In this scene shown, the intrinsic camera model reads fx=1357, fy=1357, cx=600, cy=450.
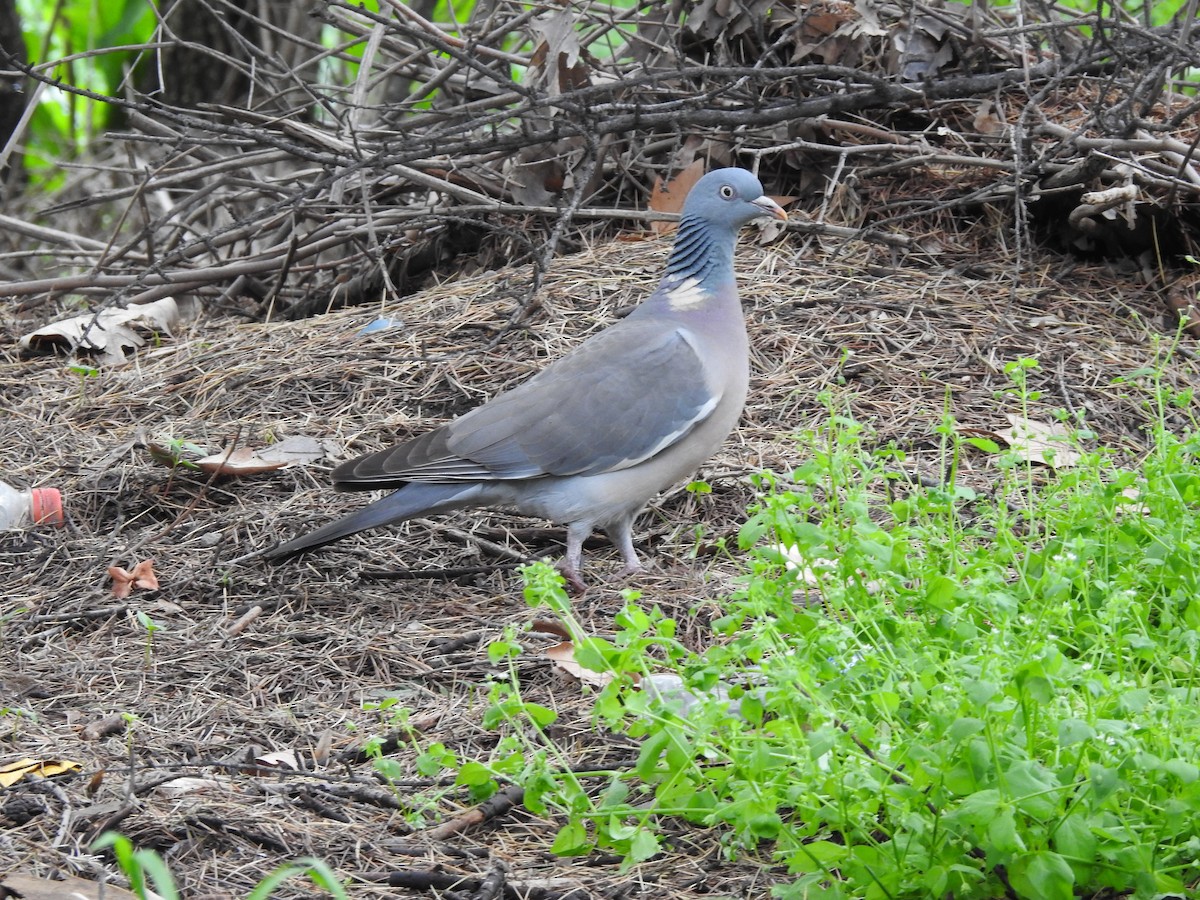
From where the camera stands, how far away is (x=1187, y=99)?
570cm

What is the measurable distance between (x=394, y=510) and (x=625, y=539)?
703 millimetres

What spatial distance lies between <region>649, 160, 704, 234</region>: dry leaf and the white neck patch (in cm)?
130

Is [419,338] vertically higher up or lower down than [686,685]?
lower down

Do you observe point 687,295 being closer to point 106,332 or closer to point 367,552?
point 367,552

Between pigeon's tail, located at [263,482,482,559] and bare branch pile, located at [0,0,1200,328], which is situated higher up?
bare branch pile, located at [0,0,1200,328]

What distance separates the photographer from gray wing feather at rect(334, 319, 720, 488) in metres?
3.96

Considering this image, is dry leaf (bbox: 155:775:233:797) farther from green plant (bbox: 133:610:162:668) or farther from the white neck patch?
the white neck patch

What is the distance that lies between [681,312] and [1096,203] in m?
1.82

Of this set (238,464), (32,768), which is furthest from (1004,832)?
(238,464)

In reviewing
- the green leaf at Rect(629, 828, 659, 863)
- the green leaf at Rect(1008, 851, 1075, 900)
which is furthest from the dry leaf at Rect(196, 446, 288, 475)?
the green leaf at Rect(1008, 851, 1075, 900)

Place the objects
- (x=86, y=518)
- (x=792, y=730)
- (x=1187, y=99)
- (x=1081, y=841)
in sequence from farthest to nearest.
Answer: (x=1187, y=99), (x=86, y=518), (x=792, y=730), (x=1081, y=841)

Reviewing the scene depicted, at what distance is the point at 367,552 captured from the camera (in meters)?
4.20

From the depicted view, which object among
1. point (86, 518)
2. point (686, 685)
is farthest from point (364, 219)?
point (686, 685)

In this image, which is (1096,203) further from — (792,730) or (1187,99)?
(792,730)
